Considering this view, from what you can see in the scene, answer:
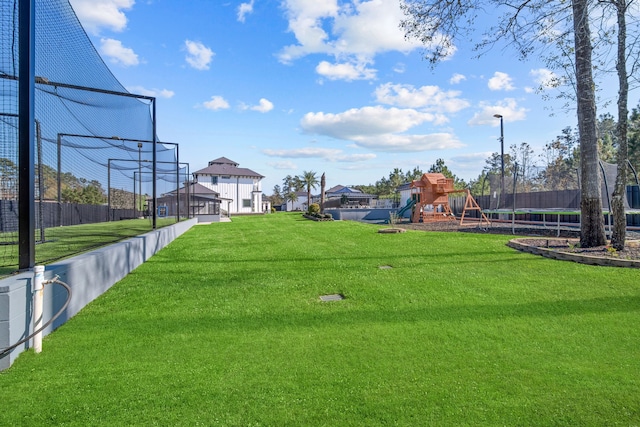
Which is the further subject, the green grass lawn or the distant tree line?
the distant tree line

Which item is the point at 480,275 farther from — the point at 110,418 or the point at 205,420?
the point at 110,418

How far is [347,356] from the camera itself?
2490 mm

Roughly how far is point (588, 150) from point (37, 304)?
8.68 m

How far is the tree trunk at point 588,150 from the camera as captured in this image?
6590 millimetres

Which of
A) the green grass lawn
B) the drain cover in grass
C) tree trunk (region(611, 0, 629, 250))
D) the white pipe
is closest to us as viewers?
the green grass lawn

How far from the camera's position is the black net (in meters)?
3.64

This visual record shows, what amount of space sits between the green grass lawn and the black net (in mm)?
1772

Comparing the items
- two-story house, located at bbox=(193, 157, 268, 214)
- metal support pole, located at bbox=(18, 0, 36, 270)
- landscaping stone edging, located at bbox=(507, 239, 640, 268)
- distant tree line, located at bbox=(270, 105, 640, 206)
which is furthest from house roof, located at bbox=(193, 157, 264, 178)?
metal support pole, located at bbox=(18, 0, 36, 270)

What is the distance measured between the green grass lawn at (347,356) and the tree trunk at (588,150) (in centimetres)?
210

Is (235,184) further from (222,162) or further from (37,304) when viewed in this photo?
(37,304)

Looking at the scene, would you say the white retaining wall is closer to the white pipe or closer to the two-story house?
the white pipe

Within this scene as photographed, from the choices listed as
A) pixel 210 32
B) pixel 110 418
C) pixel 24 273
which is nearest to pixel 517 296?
pixel 110 418

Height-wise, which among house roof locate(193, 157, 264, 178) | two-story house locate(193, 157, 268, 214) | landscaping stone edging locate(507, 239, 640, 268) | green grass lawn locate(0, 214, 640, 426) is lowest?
green grass lawn locate(0, 214, 640, 426)

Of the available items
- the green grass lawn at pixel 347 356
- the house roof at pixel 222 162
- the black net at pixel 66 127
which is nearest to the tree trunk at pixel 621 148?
the green grass lawn at pixel 347 356
